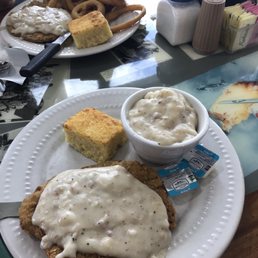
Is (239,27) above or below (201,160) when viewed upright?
above

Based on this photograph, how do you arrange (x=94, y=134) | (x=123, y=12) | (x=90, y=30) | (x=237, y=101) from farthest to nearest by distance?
(x=123, y=12) → (x=90, y=30) → (x=237, y=101) → (x=94, y=134)

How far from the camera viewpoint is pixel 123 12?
1.42 meters

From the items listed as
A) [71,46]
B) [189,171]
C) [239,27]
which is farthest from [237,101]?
[71,46]

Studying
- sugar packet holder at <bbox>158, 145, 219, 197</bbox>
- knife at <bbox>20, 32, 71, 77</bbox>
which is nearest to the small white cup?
sugar packet holder at <bbox>158, 145, 219, 197</bbox>

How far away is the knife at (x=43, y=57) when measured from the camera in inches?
43.8

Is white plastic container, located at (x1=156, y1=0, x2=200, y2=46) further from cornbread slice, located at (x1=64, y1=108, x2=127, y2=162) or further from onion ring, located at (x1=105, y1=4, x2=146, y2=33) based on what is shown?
cornbread slice, located at (x1=64, y1=108, x2=127, y2=162)

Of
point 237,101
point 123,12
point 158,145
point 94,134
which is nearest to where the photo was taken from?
point 158,145

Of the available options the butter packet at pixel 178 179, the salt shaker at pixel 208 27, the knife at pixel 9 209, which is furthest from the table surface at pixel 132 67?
the butter packet at pixel 178 179

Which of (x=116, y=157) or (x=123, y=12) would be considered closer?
(x=116, y=157)

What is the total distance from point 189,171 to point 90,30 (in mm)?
665

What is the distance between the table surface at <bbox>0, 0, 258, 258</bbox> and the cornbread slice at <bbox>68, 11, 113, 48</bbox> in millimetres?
63

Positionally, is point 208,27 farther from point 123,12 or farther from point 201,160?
point 201,160

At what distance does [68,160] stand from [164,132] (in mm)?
286

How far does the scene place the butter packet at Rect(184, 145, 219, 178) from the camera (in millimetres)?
858
